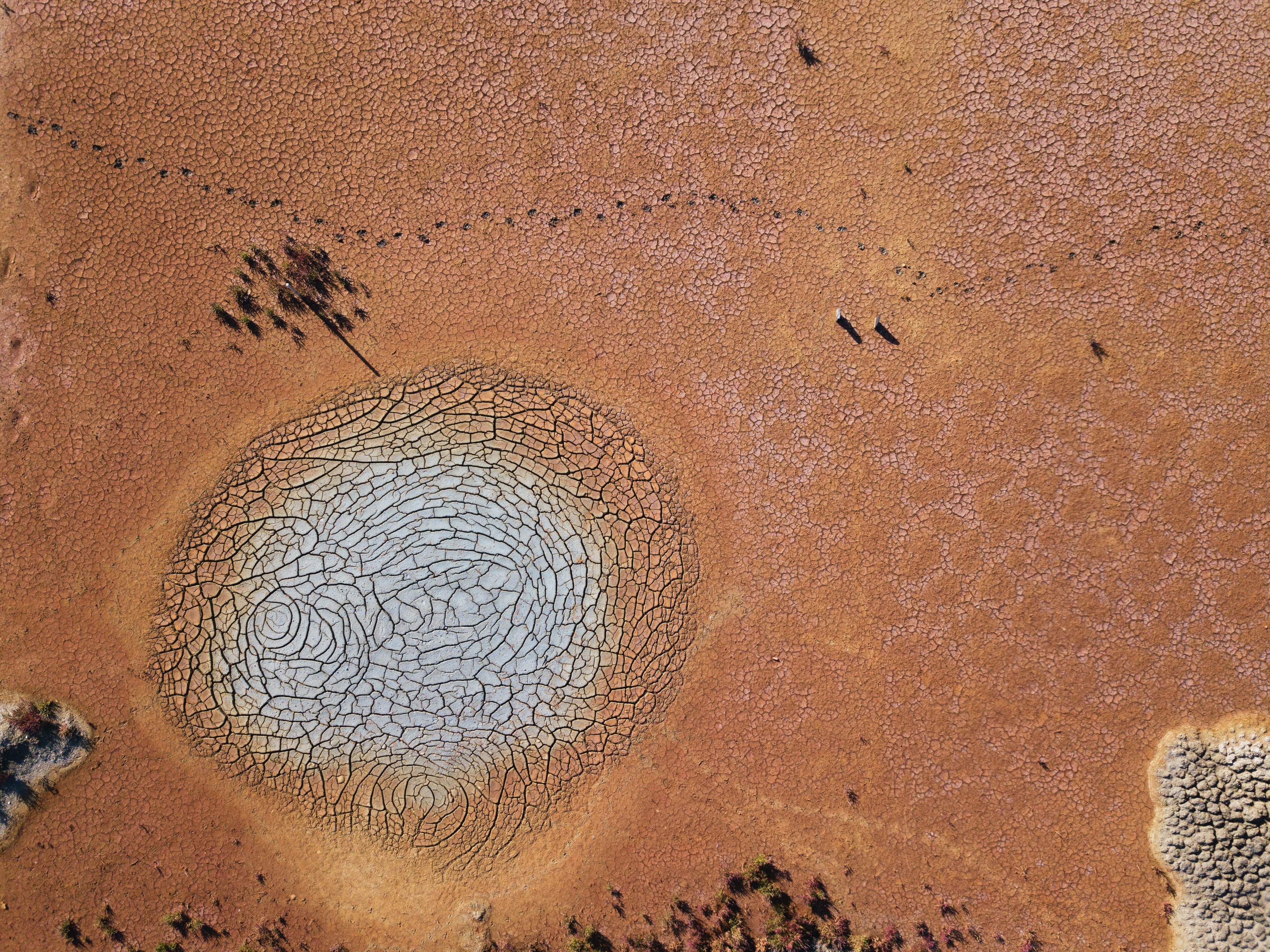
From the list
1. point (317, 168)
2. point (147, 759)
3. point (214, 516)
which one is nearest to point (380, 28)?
point (317, 168)

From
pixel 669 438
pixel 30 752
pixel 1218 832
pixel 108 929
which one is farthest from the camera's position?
pixel 669 438

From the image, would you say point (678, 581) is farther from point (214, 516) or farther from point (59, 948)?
point (59, 948)

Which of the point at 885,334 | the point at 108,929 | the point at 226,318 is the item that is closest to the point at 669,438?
the point at 885,334

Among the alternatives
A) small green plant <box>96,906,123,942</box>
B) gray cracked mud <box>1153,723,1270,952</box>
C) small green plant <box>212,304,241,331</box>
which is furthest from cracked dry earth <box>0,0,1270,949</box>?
small green plant <box>96,906,123,942</box>

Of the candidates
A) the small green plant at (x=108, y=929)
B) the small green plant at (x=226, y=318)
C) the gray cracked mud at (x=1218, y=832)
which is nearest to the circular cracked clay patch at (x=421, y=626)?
the small green plant at (x=226, y=318)

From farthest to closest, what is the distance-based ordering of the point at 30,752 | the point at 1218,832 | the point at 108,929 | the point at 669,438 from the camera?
the point at 669,438
the point at 30,752
the point at 108,929
the point at 1218,832

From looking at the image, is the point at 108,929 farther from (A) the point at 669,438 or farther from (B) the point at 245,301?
(A) the point at 669,438
